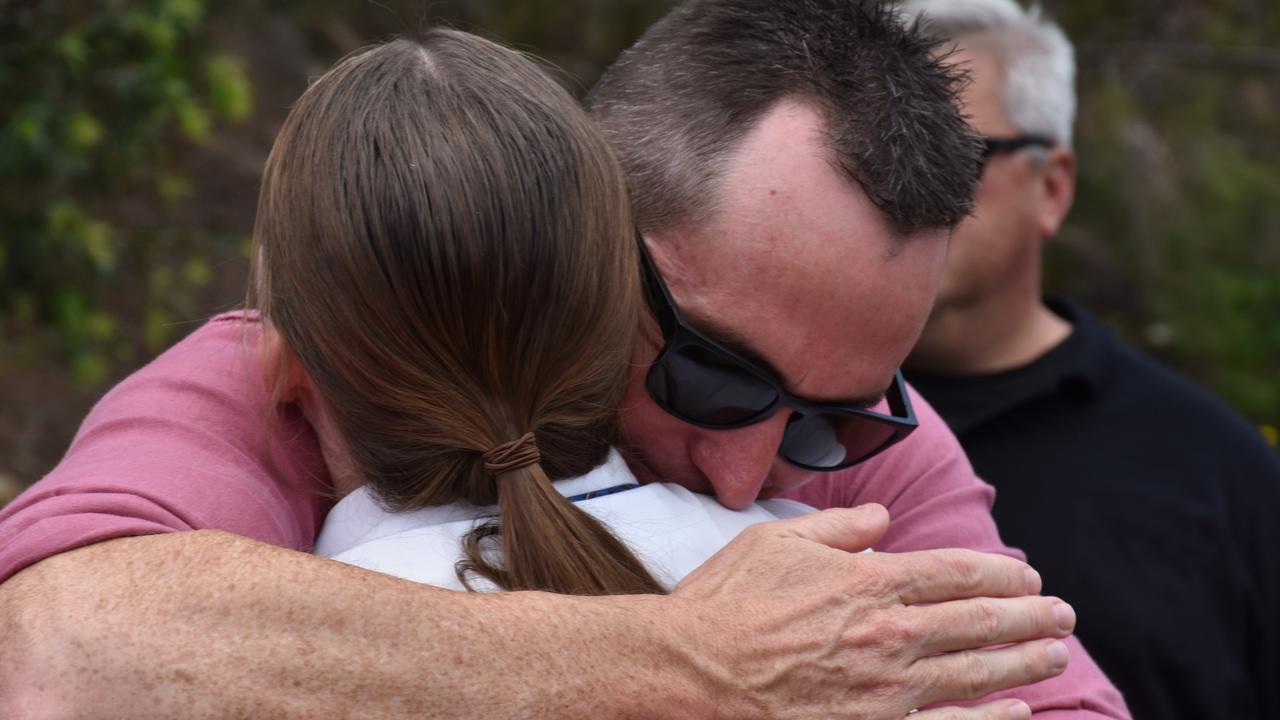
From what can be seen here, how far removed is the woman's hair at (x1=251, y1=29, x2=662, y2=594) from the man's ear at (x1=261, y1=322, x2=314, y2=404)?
27 mm

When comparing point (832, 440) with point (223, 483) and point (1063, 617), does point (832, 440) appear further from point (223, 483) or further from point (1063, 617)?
point (223, 483)

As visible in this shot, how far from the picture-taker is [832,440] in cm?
199

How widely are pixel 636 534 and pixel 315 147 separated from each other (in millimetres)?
635

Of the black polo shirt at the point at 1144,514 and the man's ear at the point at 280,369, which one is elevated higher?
the man's ear at the point at 280,369

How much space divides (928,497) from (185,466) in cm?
117

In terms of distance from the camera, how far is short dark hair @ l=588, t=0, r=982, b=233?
6.01 ft

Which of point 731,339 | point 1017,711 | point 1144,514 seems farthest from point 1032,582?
point 1144,514

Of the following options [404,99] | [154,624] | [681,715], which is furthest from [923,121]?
[154,624]

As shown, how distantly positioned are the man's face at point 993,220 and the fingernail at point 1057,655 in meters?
2.06

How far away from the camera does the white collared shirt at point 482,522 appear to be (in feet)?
5.57

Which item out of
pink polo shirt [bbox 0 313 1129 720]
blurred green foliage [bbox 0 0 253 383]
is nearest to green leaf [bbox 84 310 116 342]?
blurred green foliage [bbox 0 0 253 383]

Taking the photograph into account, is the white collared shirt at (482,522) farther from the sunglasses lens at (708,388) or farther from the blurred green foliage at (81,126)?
the blurred green foliage at (81,126)

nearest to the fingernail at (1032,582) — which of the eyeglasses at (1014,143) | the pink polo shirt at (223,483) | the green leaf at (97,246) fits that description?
the pink polo shirt at (223,483)

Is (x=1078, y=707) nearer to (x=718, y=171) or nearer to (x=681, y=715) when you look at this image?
(x=681, y=715)
